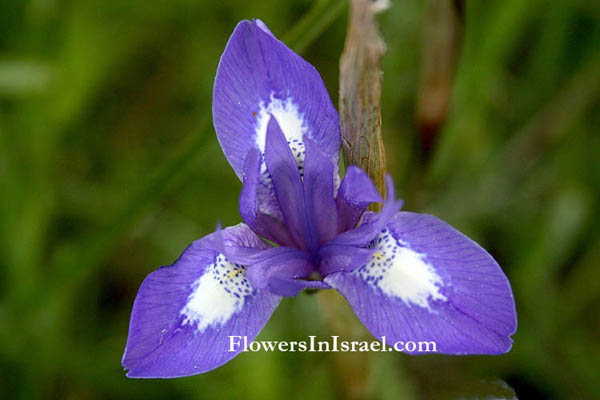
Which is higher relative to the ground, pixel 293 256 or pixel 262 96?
pixel 262 96

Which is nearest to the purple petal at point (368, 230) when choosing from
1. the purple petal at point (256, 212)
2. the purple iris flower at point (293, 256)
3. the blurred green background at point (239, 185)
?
the purple iris flower at point (293, 256)

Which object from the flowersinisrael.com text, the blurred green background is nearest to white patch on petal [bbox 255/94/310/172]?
the flowersinisrael.com text

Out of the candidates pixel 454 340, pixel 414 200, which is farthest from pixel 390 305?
pixel 414 200

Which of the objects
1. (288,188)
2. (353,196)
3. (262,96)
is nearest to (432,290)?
(353,196)

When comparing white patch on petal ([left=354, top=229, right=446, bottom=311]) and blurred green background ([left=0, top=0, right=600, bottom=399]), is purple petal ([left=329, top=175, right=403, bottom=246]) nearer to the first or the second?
white patch on petal ([left=354, top=229, right=446, bottom=311])

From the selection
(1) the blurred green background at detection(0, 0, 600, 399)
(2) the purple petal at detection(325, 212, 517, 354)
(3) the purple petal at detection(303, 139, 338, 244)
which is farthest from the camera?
(1) the blurred green background at detection(0, 0, 600, 399)

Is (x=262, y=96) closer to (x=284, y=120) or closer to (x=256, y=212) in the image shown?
(x=284, y=120)

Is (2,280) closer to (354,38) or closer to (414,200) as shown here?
(414,200)
